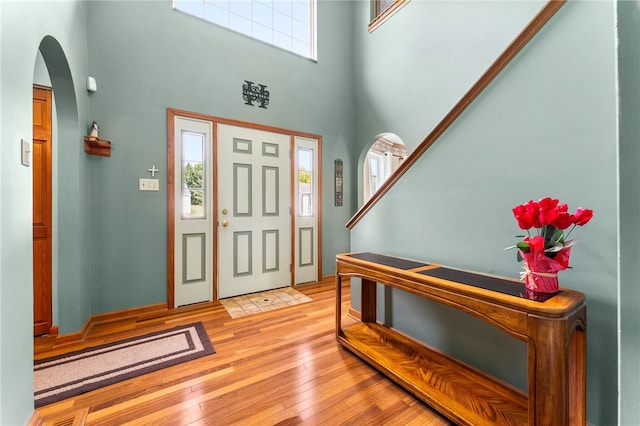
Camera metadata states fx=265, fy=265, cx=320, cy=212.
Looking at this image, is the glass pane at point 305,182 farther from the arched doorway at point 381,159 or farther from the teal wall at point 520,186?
the arched doorway at point 381,159

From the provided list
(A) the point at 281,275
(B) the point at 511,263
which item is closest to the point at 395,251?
(B) the point at 511,263

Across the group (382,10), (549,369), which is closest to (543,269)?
(549,369)

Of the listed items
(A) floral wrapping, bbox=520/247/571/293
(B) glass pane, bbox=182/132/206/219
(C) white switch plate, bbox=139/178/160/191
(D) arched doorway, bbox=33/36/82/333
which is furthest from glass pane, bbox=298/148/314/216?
(A) floral wrapping, bbox=520/247/571/293

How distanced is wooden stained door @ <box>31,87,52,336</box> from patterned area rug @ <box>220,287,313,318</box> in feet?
4.68

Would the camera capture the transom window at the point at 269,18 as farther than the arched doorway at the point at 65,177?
Yes

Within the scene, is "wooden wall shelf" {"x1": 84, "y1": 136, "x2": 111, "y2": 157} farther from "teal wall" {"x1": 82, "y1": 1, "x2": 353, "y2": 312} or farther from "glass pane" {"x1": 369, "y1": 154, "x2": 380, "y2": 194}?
"glass pane" {"x1": 369, "y1": 154, "x2": 380, "y2": 194}

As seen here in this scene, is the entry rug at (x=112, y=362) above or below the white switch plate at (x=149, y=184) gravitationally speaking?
below

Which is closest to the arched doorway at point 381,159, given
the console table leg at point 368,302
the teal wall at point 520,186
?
the teal wall at point 520,186

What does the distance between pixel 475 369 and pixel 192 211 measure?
2816mm

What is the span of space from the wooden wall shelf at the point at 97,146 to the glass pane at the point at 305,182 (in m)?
2.05

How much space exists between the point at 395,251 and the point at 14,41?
229cm

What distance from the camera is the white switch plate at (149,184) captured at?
2623 mm

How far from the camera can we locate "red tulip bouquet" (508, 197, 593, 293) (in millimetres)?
992

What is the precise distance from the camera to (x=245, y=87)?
3199 mm
